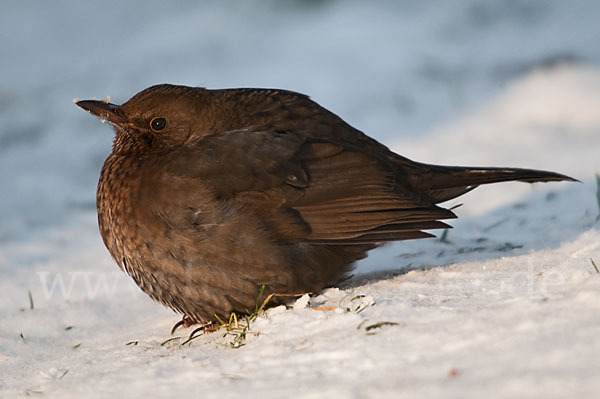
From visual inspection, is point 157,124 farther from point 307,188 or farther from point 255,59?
point 255,59

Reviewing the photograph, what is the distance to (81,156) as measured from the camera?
27.7 feet

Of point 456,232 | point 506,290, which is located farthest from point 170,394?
point 456,232

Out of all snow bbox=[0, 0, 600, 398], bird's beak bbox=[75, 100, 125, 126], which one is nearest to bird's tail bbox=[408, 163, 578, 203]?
snow bbox=[0, 0, 600, 398]

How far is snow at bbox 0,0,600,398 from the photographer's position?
8.79ft

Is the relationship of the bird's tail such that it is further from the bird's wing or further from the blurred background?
the blurred background

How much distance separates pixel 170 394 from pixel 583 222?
2.99m

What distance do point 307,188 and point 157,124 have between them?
80cm

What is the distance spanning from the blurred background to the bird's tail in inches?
150

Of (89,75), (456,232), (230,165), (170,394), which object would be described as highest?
(89,75)

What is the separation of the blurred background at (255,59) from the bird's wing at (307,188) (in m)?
3.67

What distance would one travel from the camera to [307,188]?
3740 mm

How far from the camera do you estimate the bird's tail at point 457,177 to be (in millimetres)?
3941

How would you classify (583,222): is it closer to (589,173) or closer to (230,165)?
(589,173)

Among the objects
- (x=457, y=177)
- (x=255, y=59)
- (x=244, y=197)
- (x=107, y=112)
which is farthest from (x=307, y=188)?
(x=255, y=59)
